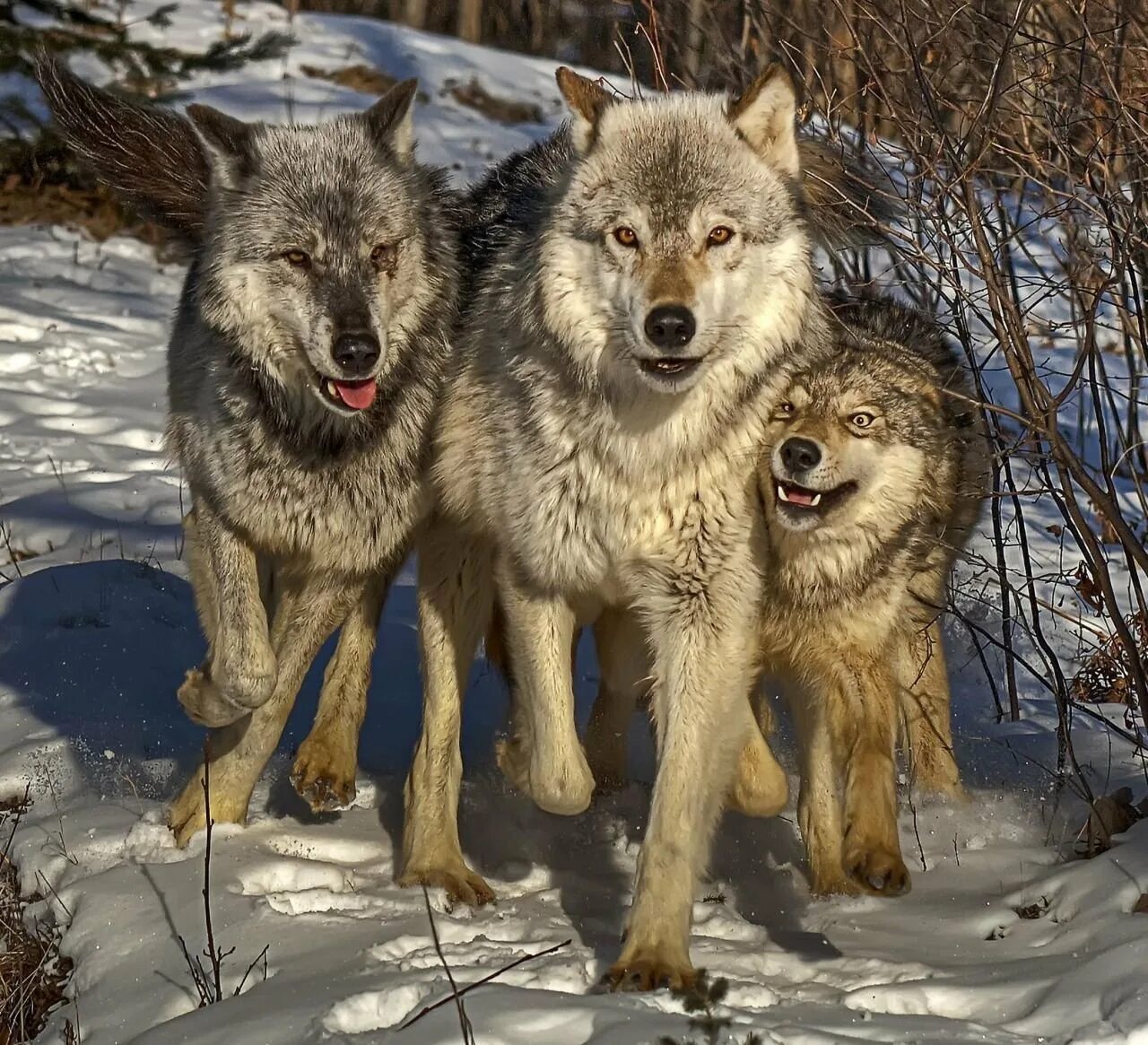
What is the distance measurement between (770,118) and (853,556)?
1392mm

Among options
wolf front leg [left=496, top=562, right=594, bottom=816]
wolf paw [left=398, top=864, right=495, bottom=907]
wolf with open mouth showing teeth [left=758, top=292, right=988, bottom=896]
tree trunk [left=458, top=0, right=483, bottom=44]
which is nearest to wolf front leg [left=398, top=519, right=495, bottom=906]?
wolf paw [left=398, top=864, right=495, bottom=907]

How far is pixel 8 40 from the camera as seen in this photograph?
393 inches

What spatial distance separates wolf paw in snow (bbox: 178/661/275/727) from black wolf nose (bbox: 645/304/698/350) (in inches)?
69.5

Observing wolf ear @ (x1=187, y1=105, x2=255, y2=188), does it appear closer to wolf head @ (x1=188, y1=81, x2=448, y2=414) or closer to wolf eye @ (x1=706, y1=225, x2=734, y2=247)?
wolf head @ (x1=188, y1=81, x2=448, y2=414)

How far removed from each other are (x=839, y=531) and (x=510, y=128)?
1280 cm

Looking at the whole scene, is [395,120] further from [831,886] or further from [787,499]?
[831,886]

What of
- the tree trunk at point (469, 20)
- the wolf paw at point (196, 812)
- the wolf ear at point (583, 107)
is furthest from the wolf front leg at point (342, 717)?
the tree trunk at point (469, 20)

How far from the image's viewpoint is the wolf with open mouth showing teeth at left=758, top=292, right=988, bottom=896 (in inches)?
181

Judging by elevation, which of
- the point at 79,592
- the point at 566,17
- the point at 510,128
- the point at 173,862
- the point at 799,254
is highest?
the point at 566,17

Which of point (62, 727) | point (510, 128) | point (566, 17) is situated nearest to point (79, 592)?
point (62, 727)

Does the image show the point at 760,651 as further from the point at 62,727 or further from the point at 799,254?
the point at 62,727

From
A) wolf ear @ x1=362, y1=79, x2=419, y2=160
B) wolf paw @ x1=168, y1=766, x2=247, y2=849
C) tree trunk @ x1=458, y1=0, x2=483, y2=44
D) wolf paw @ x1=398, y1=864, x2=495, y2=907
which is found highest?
tree trunk @ x1=458, y1=0, x2=483, y2=44

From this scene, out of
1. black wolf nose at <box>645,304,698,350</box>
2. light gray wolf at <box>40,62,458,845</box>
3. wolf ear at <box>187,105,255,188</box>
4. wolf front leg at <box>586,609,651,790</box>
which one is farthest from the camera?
wolf front leg at <box>586,609,651,790</box>

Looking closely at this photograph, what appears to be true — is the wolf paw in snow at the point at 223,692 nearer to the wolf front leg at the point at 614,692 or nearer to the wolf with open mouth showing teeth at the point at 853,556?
the wolf front leg at the point at 614,692
